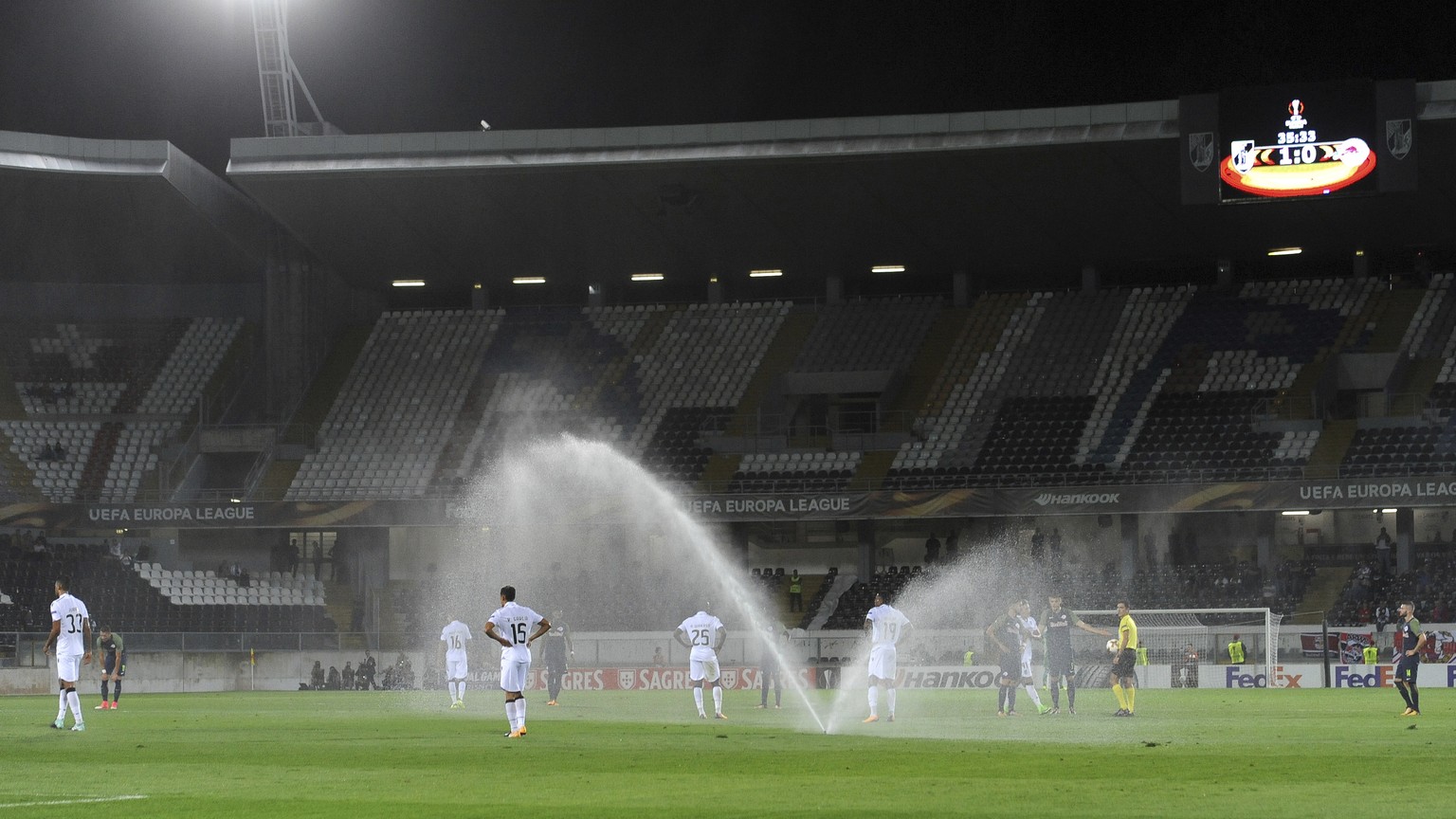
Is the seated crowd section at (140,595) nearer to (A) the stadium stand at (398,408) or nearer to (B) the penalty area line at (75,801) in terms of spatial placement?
(A) the stadium stand at (398,408)

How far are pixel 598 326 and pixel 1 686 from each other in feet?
84.3

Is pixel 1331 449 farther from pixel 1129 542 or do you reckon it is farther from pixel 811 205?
pixel 811 205

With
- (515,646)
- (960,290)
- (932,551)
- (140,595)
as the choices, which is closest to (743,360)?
(960,290)

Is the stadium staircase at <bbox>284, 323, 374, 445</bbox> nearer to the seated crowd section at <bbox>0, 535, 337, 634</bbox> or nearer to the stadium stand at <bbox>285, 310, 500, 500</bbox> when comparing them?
the stadium stand at <bbox>285, 310, 500, 500</bbox>

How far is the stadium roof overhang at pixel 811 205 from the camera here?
5034 cm

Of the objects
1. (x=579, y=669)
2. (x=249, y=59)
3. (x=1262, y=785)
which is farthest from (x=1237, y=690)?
(x=249, y=59)

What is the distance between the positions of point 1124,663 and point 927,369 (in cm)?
3097

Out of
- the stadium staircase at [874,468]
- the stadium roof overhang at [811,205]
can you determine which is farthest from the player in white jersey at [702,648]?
the stadium staircase at [874,468]

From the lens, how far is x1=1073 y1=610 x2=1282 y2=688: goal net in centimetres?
4384

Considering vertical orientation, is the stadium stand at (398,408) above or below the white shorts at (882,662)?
above

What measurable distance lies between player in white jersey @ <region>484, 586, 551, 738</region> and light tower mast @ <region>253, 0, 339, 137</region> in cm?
3358

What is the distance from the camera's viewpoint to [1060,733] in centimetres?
2392

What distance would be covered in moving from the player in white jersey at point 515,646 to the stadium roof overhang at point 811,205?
29551 millimetres

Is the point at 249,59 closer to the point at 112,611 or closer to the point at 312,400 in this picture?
the point at 312,400
